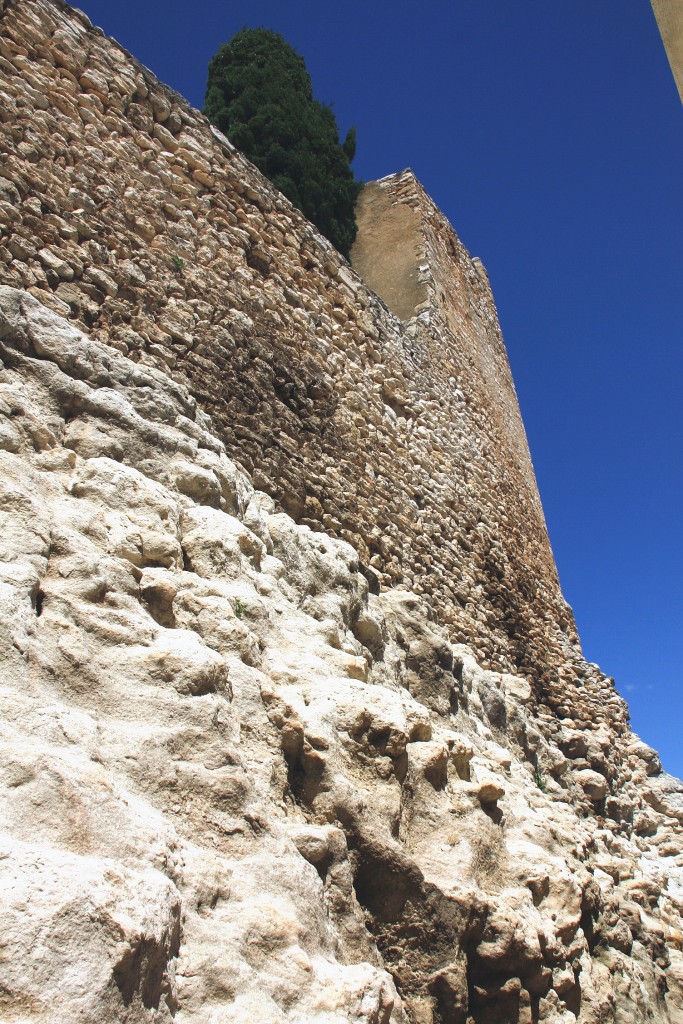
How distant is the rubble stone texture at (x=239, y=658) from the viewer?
5.51ft

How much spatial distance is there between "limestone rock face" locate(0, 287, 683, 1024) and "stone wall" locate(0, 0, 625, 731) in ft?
1.78

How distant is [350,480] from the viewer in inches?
215

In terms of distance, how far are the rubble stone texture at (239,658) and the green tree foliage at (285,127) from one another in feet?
12.8

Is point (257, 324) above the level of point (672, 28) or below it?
below

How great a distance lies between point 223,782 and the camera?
2061 mm

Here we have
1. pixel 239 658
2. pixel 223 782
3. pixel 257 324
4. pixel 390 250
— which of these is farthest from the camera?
pixel 390 250

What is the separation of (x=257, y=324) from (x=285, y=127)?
6.49 m

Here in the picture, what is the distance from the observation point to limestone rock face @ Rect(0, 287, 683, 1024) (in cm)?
154

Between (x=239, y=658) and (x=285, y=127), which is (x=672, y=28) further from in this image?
(x=285, y=127)

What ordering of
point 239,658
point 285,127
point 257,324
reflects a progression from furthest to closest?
point 285,127 → point 257,324 → point 239,658

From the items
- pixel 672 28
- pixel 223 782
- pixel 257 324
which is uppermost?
pixel 672 28

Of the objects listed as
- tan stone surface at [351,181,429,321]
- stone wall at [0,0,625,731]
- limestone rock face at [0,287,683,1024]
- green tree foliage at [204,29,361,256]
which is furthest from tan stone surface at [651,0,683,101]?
green tree foliage at [204,29,361,256]

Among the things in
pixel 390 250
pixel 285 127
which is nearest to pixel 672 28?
pixel 390 250

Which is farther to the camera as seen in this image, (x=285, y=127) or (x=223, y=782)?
(x=285, y=127)
